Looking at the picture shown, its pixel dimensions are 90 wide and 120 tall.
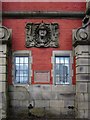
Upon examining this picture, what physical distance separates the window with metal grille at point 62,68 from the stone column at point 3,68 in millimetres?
2283

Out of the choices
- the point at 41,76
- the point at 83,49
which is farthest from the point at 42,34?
the point at 83,49

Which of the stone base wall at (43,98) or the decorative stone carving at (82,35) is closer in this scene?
the decorative stone carving at (82,35)

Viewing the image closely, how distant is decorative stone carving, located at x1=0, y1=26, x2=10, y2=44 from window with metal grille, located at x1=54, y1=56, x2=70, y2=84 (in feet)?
7.63

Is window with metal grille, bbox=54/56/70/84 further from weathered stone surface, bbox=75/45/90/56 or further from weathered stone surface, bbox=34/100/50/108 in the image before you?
weathered stone surface, bbox=34/100/50/108

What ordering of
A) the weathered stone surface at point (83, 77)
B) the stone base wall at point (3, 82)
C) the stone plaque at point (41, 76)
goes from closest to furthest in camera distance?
the stone base wall at point (3, 82)
the weathered stone surface at point (83, 77)
the stone plaque at point (41, 76)

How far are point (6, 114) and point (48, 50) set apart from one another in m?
3.24

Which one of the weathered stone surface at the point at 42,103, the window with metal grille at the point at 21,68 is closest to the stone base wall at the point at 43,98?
the weathered stone surface at the point at 42,103

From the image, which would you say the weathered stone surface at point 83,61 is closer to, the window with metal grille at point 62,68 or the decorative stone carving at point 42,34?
the window with metal grille at point 62,68

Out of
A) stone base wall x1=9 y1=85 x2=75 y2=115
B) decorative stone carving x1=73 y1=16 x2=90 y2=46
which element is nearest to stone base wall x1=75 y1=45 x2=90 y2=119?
decorative stone carving x1=73 y1=16 x2=90 y2=46

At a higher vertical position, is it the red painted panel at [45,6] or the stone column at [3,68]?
the red painted panel at [45,6]

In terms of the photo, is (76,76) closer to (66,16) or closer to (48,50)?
(48,50)

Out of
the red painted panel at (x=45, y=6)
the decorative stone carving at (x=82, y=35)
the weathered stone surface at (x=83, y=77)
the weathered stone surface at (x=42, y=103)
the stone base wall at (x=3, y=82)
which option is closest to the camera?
the stone base wall at (x=3, y=82)

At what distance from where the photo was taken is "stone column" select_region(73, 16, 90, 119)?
43.3 ft

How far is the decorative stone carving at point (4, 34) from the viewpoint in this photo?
44.1 feet
